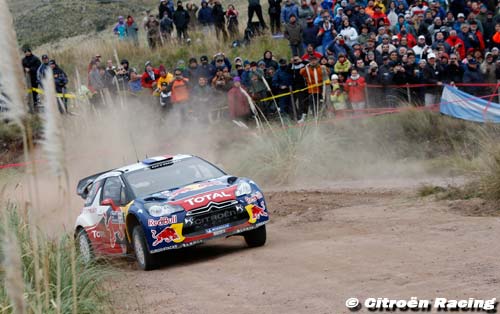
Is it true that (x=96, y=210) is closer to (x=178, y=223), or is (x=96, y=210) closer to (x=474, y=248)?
(x=178, y=223)

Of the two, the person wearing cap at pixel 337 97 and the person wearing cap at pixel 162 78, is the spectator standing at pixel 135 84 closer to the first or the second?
the person wearing cap at pixel 162 78

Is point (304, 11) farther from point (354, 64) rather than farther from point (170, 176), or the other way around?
point (170, 176)

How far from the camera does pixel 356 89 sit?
19719 mm

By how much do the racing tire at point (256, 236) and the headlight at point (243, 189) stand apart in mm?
589

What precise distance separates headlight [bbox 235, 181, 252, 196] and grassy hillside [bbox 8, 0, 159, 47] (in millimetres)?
37523

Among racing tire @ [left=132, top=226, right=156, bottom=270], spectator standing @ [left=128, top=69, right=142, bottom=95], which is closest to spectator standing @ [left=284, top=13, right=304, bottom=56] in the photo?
spectator standing @ [left=128, top=69, right=142, bottom=95]

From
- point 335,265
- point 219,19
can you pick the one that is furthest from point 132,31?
point 335,265

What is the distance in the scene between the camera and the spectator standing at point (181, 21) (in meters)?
28.2

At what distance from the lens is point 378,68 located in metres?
19.8

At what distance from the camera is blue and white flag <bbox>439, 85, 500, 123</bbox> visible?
17.4 metres

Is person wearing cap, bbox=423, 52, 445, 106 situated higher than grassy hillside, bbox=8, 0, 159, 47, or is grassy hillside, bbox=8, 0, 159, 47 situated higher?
grassy hillside, bbox=8, 0, 159, 47

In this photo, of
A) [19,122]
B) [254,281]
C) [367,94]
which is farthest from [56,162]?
[367,94]

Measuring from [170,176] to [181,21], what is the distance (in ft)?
54.4

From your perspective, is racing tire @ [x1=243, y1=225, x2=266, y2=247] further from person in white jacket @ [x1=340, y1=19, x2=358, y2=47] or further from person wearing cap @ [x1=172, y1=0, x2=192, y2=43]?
person wearing cap @ [x1=172, y1=0, x2=192, y2=43]
